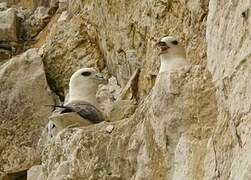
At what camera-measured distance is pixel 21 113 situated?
31.2 feet

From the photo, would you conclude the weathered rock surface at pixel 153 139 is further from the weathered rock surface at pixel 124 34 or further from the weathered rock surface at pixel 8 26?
the weathered rock surface at pixel 8 26

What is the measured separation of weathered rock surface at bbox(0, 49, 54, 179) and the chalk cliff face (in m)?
0.01

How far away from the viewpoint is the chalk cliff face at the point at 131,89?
429cm

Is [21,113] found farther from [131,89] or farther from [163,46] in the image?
[163,46]

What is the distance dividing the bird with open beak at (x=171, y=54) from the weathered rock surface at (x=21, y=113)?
3187 mm

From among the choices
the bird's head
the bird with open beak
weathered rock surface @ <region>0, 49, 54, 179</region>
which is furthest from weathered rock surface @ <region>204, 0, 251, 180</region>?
weathered rock surface @ <region>0, 49, 54, 179</region>

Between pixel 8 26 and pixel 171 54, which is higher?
pixel 8 26

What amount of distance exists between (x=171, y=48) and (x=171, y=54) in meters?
0.07

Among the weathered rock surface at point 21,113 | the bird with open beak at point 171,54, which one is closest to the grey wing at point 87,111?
the bird with open beak at point 171,54

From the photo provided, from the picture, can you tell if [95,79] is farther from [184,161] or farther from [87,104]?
[184,161]

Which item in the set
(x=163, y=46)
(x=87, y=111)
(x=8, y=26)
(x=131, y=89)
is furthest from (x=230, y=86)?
(x=8, y=26)

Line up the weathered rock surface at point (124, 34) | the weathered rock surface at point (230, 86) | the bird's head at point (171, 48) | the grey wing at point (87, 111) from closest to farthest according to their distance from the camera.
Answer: the weathered rock surface at point (230, 86), the bird's head at point (171, 48), the grey wing at point (87, 111), the weathered rock surface at point (124, 34)

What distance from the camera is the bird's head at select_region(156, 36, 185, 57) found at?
6348 millimetres

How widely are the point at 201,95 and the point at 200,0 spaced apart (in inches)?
89.6
